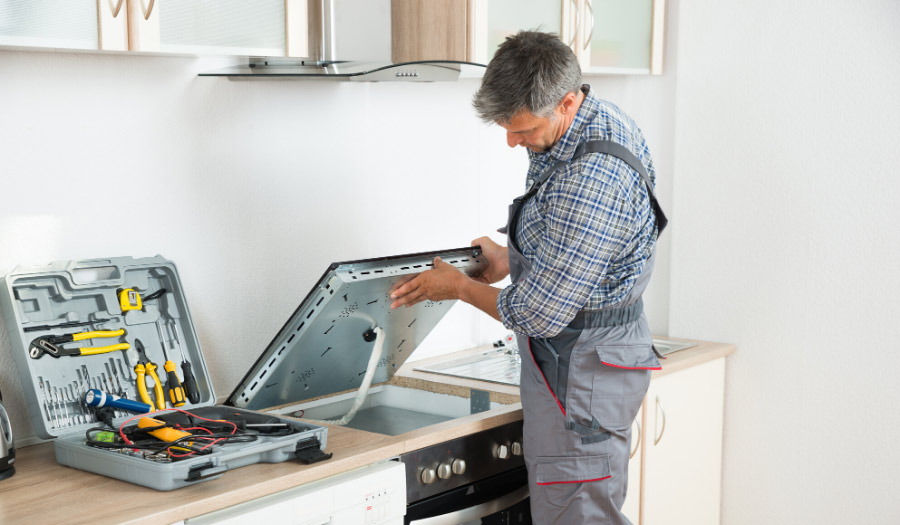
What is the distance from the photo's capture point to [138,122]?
2008mm

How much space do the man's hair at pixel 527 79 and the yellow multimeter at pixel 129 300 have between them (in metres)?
0.77

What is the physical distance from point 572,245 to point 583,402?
0.35m

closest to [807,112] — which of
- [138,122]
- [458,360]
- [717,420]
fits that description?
[717,420]

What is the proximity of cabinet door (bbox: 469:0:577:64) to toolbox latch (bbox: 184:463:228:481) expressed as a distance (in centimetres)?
117

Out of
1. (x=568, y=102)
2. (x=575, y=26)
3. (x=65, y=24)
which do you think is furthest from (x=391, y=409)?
(x=65, y=24)

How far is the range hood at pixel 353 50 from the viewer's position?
76.0 inches

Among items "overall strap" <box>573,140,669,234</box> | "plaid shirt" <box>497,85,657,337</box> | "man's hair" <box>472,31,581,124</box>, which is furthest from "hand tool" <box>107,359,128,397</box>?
"overall strap" <box>573,140,669,234</box>

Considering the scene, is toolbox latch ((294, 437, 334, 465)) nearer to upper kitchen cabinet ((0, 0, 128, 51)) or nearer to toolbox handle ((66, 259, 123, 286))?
toolbox handle ((66, 259, 123, 286))

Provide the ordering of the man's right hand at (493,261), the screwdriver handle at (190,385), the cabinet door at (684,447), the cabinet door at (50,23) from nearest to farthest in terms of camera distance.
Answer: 1. the cabinet door at (50,23)
2. the screwdriver handle at (190,385)
3. the man's right hand at (493,261)
4. the cabinet door at (684,447)

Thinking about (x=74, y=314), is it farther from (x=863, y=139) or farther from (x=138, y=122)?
(x=863, y=139)

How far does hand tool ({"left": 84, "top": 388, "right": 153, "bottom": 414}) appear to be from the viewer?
1.78 metres

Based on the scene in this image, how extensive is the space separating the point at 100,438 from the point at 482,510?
2.57 feet

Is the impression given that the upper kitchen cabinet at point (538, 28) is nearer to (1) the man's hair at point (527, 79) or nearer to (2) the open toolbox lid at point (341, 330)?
(1) the man's hair at point (527, 79)

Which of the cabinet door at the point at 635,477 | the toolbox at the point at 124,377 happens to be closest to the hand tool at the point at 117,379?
the toolbox at the point at 124,377
